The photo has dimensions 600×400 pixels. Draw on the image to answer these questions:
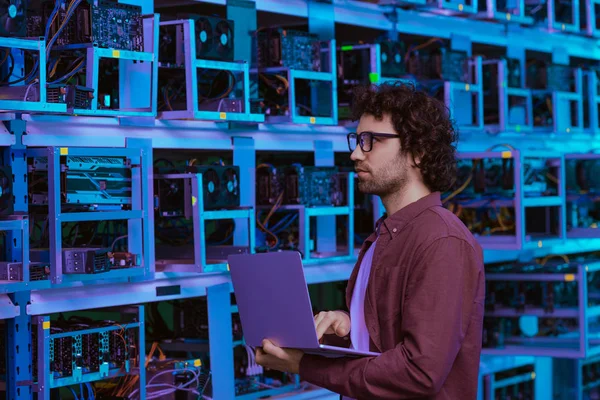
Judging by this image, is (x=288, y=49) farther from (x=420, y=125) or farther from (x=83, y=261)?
(x=420, y=125)

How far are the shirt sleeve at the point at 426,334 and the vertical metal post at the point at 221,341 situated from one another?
2.10 m

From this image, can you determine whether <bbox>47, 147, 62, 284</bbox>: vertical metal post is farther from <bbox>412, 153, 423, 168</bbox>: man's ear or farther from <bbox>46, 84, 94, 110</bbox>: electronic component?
<bbox>412, 153, 423, 168</bbox>: man's ear

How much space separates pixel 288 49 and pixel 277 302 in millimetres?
2370

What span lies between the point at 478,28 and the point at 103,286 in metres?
3.24

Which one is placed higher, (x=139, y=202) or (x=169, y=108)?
(x=169, y=108)

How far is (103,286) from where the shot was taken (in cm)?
425

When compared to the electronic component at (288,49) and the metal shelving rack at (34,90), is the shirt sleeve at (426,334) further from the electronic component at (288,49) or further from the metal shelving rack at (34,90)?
the electronic component at (288,49)

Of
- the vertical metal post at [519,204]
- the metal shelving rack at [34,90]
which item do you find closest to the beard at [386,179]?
the metal shelving rack at [34,90]

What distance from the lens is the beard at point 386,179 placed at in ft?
9.34

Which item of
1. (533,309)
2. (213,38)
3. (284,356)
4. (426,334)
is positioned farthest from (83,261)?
(533,309)

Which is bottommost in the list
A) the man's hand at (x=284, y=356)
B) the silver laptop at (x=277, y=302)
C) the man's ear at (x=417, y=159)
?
the man's hand at (x=284, y=356)

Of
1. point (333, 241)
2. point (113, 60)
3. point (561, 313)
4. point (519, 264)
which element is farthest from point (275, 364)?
point (519, 264)

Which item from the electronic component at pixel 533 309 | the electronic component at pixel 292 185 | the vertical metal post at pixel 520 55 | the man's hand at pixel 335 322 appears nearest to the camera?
the man's hand at pixel 335 322

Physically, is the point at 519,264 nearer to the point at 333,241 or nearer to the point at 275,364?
the point at 333,241
